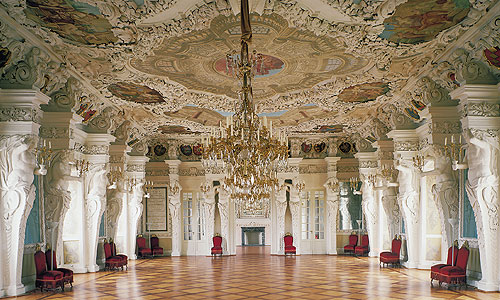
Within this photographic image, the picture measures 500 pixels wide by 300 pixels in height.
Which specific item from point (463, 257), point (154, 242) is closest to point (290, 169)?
point (154, 242)

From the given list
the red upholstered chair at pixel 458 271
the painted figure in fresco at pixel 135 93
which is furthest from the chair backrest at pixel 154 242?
the red upholstered chair at pixel 458 271

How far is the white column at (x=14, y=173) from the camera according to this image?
8.44m

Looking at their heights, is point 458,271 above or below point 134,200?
below

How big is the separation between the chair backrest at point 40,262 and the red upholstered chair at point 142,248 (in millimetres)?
8656

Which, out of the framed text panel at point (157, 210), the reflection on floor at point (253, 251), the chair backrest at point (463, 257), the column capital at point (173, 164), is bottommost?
the reflection on floor at point (253, 251)

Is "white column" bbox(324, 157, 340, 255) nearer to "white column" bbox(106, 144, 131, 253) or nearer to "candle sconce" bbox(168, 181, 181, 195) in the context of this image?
"candle sconce" bbox(168, 181, 181, 195)

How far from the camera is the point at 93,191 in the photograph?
1312cm

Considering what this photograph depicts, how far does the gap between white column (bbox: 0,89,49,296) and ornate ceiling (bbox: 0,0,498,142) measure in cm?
64

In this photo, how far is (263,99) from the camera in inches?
512

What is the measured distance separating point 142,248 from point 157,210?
70.3 inches

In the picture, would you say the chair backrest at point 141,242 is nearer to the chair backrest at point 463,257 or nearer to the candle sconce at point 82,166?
the candle sconce at point 82,166

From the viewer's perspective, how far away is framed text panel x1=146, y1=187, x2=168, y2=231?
19594mm

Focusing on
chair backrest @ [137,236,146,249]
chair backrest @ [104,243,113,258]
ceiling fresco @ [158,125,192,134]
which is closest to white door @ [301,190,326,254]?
ceiling fresco @ [158,125,192,134]

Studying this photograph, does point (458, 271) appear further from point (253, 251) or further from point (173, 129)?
point (253, 251)
